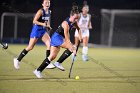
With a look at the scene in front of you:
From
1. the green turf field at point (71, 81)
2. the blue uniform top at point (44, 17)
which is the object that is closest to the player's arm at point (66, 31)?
the green turf field at point (71, 81)

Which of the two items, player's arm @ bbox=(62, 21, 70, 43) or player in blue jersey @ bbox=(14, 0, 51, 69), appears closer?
player's arm @ bbox=(62, 21, 70, 43)

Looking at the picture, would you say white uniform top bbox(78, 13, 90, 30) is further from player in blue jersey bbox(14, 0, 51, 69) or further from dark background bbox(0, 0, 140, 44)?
dark background bbox(0, 0, 140, 44)

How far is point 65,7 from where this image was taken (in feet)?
82.4

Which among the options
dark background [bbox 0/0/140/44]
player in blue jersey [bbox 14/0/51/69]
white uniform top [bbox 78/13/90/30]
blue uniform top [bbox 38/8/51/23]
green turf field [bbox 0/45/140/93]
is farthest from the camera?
dark background [bbox 0/0/140/44]

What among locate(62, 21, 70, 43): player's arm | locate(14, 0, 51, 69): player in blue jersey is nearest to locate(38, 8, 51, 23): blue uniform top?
locate(14, 0, 51, 69): player in blue jersey

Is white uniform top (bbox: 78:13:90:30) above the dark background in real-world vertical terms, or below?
above

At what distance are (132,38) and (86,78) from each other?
14.6 metres

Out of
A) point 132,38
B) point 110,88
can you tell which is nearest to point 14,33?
point 132,38

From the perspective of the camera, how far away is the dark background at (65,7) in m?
25.0

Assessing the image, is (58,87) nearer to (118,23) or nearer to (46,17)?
(46,17)

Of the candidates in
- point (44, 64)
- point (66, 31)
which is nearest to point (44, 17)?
point (66, 31)

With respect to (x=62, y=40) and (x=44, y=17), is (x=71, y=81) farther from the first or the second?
(x=44, y=17)

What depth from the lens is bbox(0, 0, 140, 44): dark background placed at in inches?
983

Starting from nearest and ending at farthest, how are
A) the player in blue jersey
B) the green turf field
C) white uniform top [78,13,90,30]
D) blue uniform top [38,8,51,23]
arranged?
the green turf field → the player in blue jersey → blue uniform top [38,8,51,23] → white uniform top [78,13,90,30]
